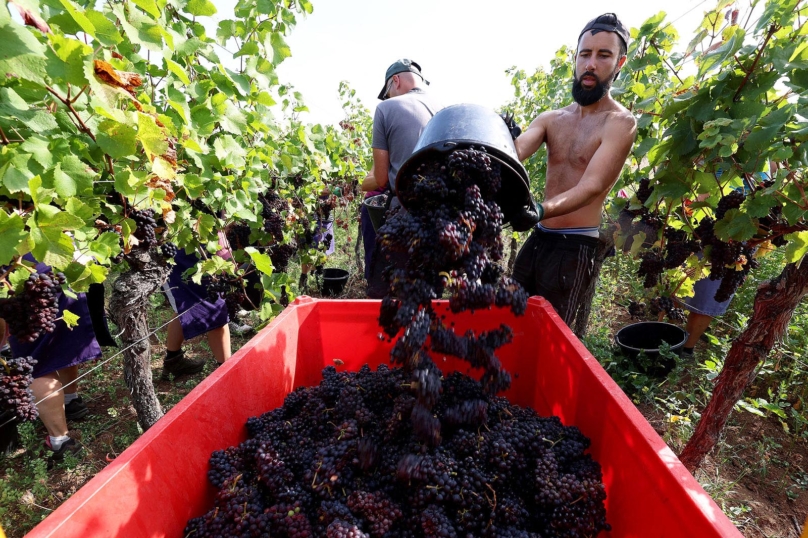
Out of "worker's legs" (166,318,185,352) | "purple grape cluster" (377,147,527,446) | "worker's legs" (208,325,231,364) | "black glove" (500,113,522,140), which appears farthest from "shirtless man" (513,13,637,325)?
"worker's legs" (166,318,185,352)

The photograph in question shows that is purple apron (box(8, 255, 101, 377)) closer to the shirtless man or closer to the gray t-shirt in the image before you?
the gray t-shirt

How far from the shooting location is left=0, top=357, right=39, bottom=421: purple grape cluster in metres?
1.33

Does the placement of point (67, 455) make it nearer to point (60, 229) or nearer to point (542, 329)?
point (60, 229)

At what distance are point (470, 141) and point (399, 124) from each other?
1940mm

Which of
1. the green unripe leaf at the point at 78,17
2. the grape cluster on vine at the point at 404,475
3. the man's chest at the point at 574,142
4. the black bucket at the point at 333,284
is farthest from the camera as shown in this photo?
the black bucket at the point at 333,284

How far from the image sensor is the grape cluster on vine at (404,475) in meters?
1.03

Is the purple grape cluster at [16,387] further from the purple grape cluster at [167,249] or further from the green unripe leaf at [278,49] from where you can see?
the green unripe leaf at [278,49]

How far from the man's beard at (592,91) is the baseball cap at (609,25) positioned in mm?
212

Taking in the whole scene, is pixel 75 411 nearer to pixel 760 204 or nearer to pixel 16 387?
pixel 16 387

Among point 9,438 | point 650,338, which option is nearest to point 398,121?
point 650,338

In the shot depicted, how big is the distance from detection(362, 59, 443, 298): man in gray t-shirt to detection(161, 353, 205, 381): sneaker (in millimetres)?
1617

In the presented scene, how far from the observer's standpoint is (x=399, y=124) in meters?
2.90

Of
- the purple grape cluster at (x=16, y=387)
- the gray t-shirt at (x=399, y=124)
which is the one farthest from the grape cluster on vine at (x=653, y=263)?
the purple grape cluster at (x=16, y=387)

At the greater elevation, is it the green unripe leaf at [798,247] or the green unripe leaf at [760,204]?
the green unripe leaf at [760,204]
